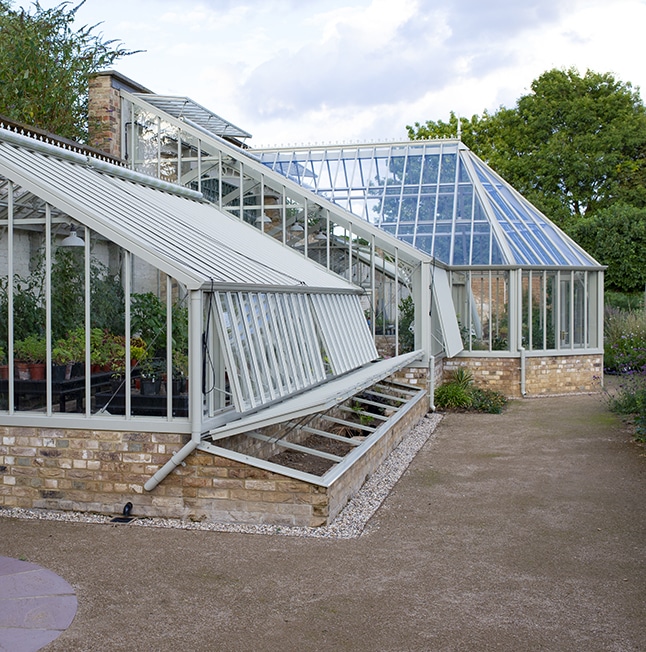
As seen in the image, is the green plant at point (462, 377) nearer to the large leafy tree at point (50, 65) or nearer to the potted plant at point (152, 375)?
the potted plant at point (152, 375)

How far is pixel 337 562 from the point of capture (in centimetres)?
A: 583

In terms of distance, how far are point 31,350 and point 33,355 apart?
1.9 inches

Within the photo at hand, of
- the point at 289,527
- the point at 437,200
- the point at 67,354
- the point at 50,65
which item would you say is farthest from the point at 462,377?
the point at 50,65

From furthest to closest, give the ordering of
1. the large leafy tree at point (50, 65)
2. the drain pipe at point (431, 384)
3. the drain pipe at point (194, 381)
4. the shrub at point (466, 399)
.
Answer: the large leafy tree at point (50, 65), the shrub at point (466, 399), the drain pipe at point (431, 384), the drain pipe at point (194, 381)

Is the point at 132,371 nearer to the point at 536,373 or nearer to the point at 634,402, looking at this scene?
the point at 634,402

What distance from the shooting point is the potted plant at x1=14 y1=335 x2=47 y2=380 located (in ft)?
23.0

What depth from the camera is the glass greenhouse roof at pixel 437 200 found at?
15.6 meters

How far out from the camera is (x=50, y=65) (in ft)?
54.3

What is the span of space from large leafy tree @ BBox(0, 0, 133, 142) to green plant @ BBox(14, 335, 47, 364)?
10197 millimetres

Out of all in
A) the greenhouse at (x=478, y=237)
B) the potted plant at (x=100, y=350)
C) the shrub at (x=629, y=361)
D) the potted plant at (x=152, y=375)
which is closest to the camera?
the potted plant at (x=152, y=375)

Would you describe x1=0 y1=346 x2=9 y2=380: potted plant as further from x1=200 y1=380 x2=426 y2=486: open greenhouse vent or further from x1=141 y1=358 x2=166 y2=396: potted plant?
x1=200 y1=380 x2=426 y2=486: open greenhouse vent

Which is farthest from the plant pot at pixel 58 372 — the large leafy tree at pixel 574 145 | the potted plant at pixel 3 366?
the large leafy tree at pixel 574 145

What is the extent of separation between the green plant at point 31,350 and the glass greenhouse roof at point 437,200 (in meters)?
9.76

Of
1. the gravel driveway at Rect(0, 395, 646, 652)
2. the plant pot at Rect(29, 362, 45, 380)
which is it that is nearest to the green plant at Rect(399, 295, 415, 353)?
the gravel driveway at Rect(0, 395, 646, 652)
